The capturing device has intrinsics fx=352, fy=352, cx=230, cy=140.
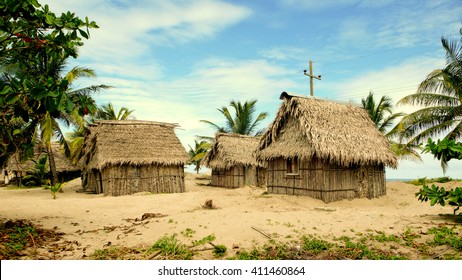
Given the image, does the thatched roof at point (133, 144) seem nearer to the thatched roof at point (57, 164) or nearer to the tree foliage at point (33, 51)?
the thatched roof at point (57, 164)

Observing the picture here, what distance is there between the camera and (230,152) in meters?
21.3

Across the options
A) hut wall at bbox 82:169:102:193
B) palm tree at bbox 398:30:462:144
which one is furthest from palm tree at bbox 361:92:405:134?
hut wall at bbox 82:169:102:193

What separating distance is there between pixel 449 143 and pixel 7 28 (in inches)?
391

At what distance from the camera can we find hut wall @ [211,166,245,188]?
2144cm

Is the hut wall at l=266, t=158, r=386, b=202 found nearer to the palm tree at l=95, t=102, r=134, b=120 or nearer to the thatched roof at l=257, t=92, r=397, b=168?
the thatched roof at l=257, t=92, r=397, b=168

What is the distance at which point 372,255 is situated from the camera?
6109 millimetres

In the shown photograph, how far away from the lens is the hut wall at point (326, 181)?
12.8 metres

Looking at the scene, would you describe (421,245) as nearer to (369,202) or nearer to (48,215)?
(369,202)

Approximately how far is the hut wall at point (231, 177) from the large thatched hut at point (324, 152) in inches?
244

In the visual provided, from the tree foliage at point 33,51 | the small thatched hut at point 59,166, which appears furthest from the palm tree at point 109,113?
the tree foliage at point 33,51

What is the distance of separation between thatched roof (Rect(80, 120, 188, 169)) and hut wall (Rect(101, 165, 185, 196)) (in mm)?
519

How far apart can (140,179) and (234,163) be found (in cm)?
575

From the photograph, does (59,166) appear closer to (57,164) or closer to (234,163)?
(57,164)
